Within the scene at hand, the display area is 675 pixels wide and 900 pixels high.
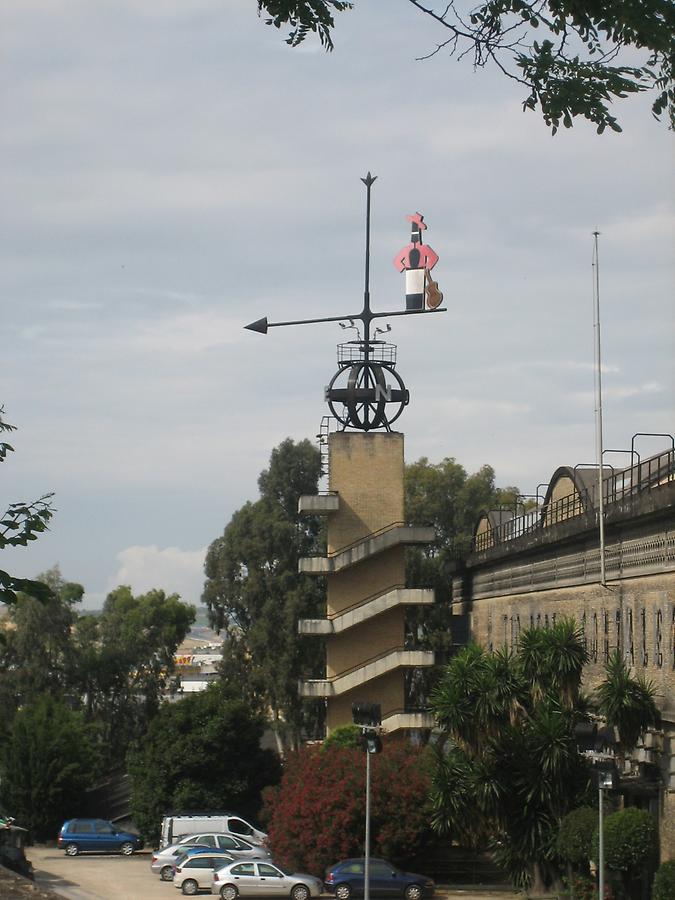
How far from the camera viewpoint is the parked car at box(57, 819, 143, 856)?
55.2m

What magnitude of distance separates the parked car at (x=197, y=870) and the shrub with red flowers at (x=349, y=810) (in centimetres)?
222

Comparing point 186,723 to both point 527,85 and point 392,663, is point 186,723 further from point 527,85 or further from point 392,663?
point 527,85

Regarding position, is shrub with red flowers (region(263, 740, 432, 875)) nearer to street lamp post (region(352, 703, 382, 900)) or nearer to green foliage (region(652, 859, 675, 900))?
street lamp post (region(352, 703, 382, 900))

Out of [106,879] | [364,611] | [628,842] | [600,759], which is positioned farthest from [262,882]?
[600,759]

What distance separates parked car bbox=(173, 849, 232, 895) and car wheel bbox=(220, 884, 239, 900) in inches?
72.2

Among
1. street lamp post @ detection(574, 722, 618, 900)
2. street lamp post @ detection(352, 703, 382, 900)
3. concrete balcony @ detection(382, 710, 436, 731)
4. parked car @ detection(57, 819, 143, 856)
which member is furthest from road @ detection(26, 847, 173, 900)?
street lamp post @ detection(574, 722, 618, 900)

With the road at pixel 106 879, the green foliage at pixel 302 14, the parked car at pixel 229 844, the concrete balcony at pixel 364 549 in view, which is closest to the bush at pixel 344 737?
the parked car at pixel 229 844

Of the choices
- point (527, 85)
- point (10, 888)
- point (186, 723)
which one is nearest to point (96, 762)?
point (186, 723)

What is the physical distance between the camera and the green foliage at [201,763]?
180 feet

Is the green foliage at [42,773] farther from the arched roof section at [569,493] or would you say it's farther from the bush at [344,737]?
the arched roof section at [569,493]

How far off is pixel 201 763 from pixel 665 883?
27629 millimetres

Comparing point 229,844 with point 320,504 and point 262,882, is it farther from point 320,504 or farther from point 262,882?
point 320,504

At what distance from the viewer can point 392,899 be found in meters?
40.2

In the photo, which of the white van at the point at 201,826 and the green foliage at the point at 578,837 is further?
A: the white van at the point at 201,826
